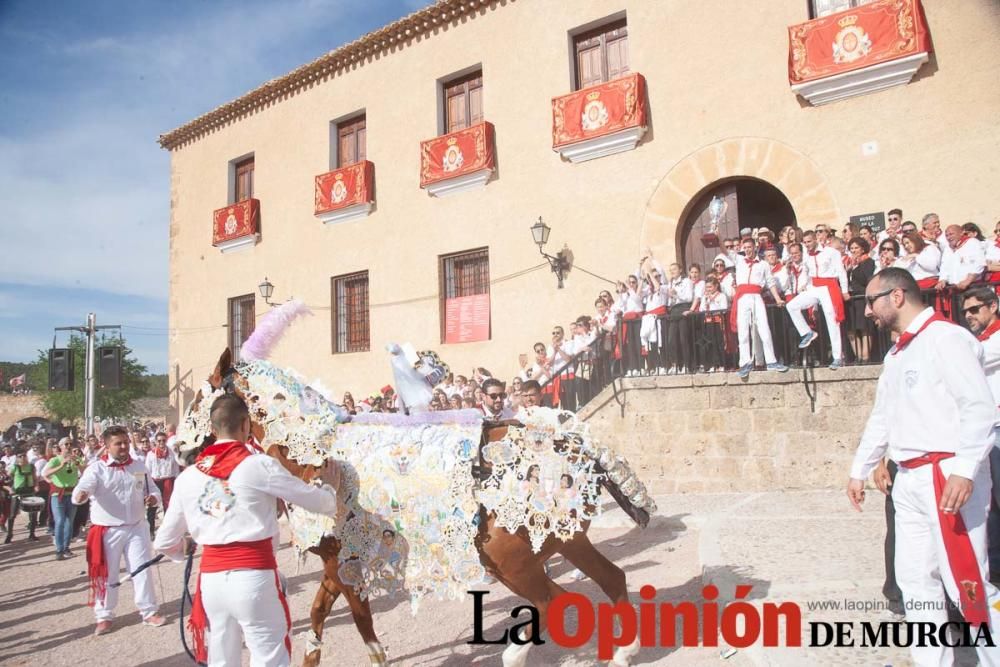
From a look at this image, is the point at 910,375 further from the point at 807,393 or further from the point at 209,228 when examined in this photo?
the point at 209,228

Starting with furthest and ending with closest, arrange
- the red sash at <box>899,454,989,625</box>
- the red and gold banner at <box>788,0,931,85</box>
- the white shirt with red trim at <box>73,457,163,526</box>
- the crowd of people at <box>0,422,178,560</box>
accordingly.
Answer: the crowd of people at <box>0,422,178,560</box> → the red and gold banner at <box>788,0,931,85</box> → the white shirt with red trim at <box>73,457,163,526</box> → the red sash at <box>899,454,989,625</box>

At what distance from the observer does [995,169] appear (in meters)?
8.76

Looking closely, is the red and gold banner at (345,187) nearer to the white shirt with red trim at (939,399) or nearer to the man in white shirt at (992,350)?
the man in white shirt at (992,350)

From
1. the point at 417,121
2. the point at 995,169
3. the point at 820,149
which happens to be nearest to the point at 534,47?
the point at 417,121

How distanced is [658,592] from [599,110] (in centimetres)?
884

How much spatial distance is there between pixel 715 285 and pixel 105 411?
3245cm

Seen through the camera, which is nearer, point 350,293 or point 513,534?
point 513,534

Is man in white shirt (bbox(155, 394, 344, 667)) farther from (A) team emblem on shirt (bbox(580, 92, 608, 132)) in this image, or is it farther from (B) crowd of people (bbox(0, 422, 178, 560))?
(A) team emblem on shirt (bbox(580, 92, 608, 132))

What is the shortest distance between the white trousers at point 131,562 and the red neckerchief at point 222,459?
11.0ft

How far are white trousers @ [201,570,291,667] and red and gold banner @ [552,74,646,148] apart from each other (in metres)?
10.1

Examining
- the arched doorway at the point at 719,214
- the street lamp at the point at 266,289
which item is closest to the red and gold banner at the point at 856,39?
the arched doorway at the point at 719,214

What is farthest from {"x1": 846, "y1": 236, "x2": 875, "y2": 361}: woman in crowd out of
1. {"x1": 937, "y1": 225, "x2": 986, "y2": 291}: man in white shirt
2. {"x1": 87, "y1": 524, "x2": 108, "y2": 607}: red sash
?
{"x1": 87, "y1": 524, "x2": 108, "y2": 607}: red sash

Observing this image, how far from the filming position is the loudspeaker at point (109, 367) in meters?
13.3

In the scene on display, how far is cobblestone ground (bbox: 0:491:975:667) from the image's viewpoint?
Answer: 4.20m
